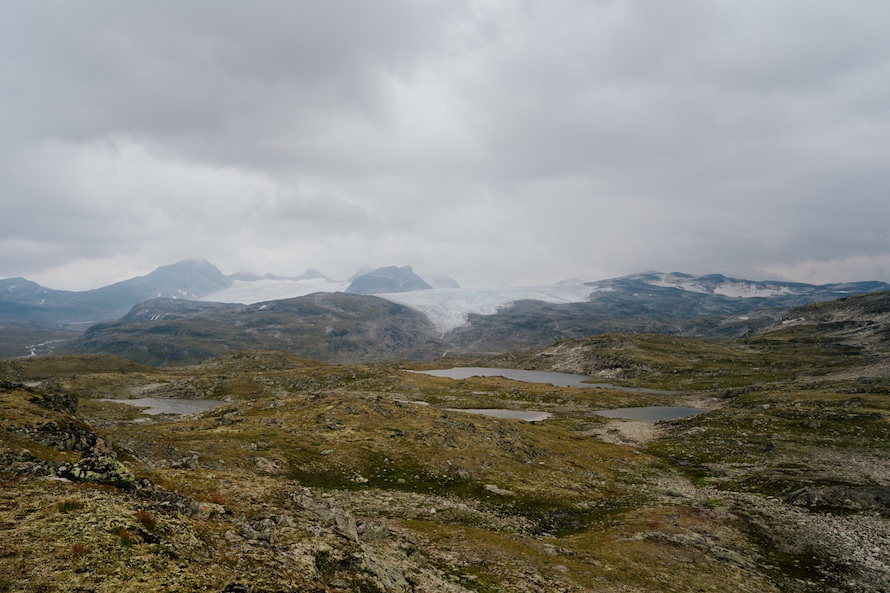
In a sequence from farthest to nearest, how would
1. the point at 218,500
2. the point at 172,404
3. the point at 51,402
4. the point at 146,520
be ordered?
the point at 172,404
the point at 51,402
the point at 218,500
the point at 146,520

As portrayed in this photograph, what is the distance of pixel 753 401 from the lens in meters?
132

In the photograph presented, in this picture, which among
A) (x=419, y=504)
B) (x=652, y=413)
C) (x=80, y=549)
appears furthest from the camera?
(x=652, y=413)

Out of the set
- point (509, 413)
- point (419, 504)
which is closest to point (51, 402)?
point (419, 504)

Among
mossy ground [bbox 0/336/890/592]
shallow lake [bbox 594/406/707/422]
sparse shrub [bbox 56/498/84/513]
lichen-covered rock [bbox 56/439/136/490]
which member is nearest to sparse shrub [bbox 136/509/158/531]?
mossy ground [bbox 0/336/890/592]

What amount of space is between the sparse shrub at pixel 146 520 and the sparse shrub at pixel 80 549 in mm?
2793

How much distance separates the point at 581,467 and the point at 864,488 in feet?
111

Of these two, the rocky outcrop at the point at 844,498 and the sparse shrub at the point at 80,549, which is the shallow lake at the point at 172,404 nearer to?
the sparse shrub at the point at 80,549

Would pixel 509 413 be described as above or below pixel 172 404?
below

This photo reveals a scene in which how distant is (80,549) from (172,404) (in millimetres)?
148020

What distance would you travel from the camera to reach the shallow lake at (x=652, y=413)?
5290 inches

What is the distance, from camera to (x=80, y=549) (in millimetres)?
14750

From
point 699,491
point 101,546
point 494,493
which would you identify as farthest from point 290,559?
point 699,491

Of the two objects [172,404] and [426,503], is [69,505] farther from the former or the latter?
[172,404]

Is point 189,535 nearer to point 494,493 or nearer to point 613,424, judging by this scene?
point 494,493
